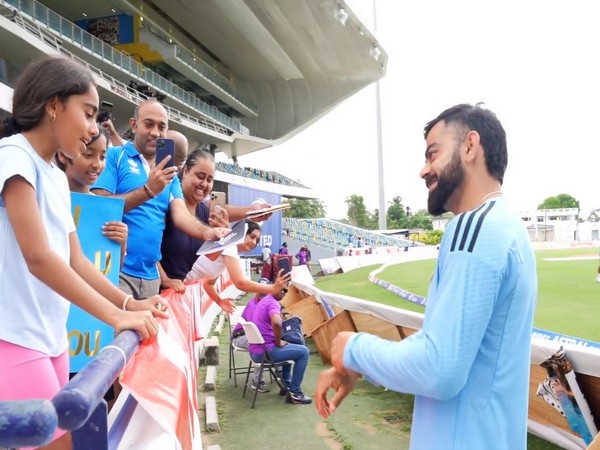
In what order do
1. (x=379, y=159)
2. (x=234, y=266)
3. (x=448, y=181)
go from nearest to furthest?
(x=448, y=181), (x=234, y=266), (x=379, y=159)

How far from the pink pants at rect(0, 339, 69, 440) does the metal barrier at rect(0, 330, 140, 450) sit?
36cm

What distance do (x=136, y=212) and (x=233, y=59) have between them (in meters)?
41.8

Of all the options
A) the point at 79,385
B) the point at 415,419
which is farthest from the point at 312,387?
the point at 79,385

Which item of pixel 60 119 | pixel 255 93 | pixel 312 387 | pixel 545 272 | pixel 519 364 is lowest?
pixel 312 387

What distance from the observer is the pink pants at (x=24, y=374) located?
4.42 ft

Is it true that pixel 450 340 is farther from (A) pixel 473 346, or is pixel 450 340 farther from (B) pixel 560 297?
(B) pixel 560 297

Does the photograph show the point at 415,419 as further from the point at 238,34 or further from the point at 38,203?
the point at 238,34

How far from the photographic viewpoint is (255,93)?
48.9 meters

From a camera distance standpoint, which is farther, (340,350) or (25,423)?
(340,350)

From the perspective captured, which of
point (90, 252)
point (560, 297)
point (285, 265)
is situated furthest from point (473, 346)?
point (560, 297)

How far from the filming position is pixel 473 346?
47.6 inches

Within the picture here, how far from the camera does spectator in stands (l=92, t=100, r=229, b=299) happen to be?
2.71 meters

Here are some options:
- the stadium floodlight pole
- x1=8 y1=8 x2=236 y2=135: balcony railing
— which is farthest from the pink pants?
the stadium floodlight pole

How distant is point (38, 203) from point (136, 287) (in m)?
1.47
